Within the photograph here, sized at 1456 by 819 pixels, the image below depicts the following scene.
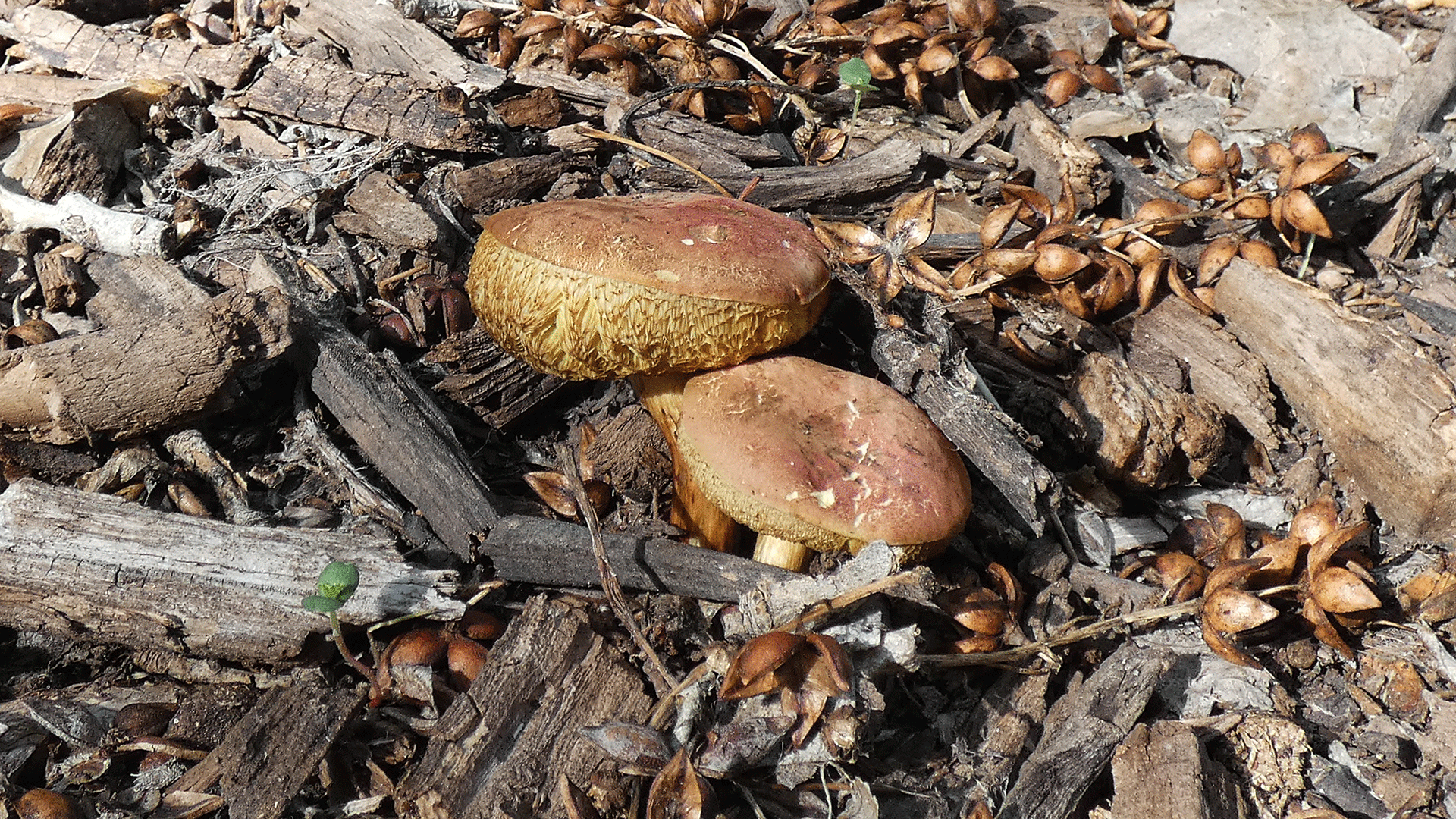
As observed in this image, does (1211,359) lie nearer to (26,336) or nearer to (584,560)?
(584,560)


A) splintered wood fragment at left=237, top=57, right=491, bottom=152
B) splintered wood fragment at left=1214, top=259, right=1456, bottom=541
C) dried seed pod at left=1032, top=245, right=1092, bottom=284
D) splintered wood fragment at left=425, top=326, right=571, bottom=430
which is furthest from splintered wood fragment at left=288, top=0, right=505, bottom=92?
splintered wood fragment at left=1214, top=259, right=1456, bottom=541

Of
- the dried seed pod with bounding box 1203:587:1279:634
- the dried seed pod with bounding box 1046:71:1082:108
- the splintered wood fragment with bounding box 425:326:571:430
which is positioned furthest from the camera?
the dried seed pod with bounding box 1046:71:1082:108

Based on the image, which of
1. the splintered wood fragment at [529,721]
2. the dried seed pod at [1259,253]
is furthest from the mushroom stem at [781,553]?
the dried seed pod at [1259,253]

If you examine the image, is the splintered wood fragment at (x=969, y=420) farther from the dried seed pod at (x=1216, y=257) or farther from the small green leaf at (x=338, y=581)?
the small green leaf at (x=338, y=581)

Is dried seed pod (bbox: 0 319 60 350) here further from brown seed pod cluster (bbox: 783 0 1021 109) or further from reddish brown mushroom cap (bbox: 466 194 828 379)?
brown seed pod cluster (bbox: 783 0 1021 109)

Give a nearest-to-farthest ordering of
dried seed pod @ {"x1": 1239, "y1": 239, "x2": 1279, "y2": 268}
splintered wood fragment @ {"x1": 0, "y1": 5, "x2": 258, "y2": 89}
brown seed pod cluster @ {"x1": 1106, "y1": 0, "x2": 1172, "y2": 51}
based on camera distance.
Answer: dried seed pod @ {"x1": 1239, "y1": 239, "x2": 1279, "y2": 268} → splintered wood fragment @ {"x1": 0, "y1": 5, "x2": 258, "y2": 89} → brown seed pod cluster @ {"x1": 1106, "y1": 0, "x2": 1172, "y2": 51}

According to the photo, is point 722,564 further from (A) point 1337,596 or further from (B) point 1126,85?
(B) point 1126,85

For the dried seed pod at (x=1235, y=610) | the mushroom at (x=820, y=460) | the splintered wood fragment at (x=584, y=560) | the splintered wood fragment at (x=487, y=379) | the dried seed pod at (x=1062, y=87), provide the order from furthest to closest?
1. the dried seed pod at (x=1062, y=87)
2. the splintered wood fragment at (x=487, y=379)
3. the splintered wood fragment at (x=584, y=560)
4. the dried seed pod at (x=1235, y=610)
5. the mushroom at (x=820, y=460)
